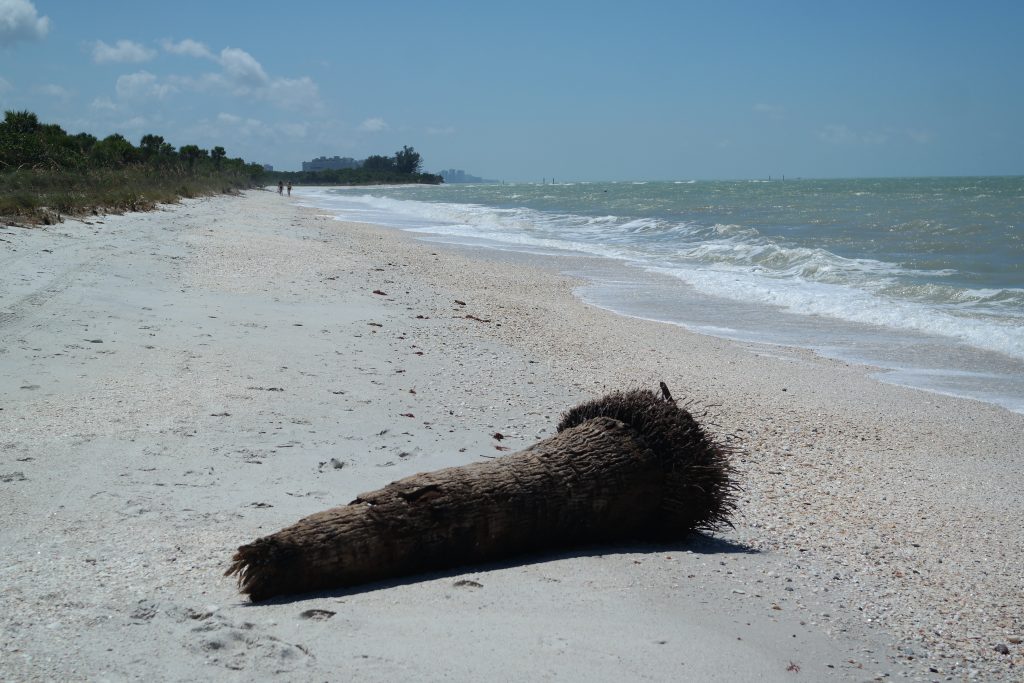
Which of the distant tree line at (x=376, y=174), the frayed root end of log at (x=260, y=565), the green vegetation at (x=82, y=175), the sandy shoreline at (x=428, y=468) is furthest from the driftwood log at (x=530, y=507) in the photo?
the distant tree line at (x=376, y=174)

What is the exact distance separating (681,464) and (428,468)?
1740mm

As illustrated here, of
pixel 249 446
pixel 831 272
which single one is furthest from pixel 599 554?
pixel 831 272

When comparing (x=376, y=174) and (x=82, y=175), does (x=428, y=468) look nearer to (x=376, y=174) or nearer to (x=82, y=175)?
(x=82, y=175)

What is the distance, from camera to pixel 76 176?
26.9m

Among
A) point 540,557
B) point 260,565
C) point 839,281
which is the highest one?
point 839,281

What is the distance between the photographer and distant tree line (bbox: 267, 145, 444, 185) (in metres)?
155

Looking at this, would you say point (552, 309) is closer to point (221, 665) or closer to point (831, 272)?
point (831, 272)

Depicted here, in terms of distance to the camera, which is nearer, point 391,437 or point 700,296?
point 391,437

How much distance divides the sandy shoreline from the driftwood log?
0.13 metres

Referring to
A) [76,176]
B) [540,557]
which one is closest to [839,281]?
[540,557]

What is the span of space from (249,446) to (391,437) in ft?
3.38

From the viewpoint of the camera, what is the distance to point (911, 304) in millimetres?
14961

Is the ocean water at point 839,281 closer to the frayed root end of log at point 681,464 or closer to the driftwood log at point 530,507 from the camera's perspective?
the frayed root end of log at point 681,464

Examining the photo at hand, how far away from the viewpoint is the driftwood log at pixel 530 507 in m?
3.65
